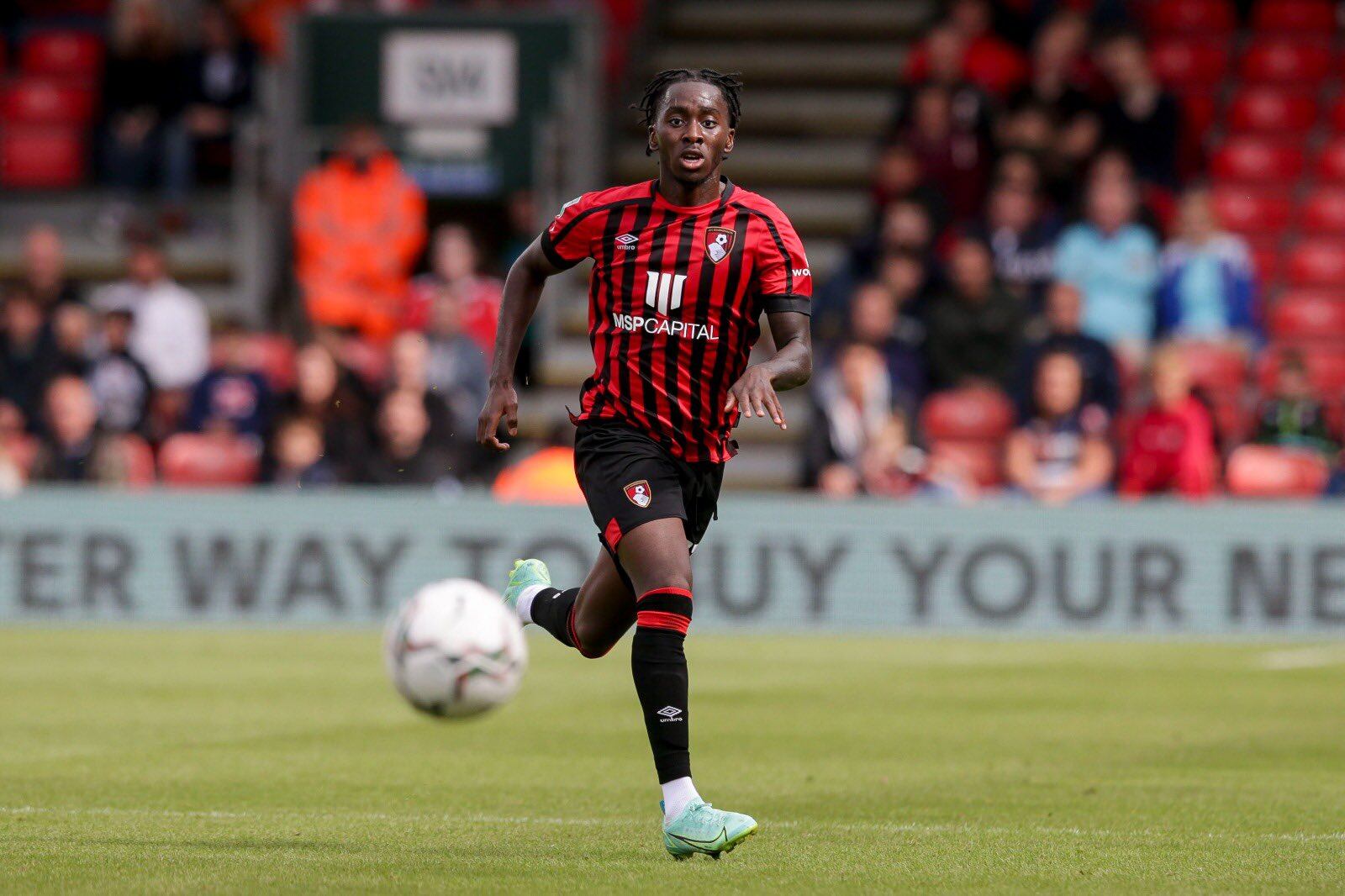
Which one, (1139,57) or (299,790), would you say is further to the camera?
(1139,57)

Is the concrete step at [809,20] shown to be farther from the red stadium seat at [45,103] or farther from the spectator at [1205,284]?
the spectator at [1205,284]

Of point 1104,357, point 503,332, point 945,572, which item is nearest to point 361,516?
point 945,572

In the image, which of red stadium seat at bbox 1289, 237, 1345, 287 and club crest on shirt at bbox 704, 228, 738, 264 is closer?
club crest on shirt at bbox 704, 228, 738, 264

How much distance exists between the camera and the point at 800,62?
20.4 meters

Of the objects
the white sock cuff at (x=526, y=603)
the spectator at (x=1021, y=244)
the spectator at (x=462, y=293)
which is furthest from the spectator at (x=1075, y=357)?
the white sock cuff at (x=526, y=603)

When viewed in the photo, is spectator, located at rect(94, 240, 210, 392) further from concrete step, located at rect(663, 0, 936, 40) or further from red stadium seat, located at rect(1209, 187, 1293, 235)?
red stadium seat, located at rect(1209, 187, 1293, 235)

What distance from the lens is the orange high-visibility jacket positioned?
17078mm

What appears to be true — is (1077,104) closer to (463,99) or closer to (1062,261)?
(1062,261)

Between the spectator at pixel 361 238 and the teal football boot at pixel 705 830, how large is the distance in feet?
37.8

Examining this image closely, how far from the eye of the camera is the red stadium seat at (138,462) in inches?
602

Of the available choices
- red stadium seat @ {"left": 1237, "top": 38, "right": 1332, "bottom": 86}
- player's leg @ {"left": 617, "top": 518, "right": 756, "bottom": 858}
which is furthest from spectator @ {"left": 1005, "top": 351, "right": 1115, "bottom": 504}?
player's leg @ {"left": 617, "top": 518, "right": 756, "bottom": 858}

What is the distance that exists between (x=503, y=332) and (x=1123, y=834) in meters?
2.33

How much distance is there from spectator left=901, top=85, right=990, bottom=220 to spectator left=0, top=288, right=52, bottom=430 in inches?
270

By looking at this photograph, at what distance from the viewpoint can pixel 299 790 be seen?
7.20m
